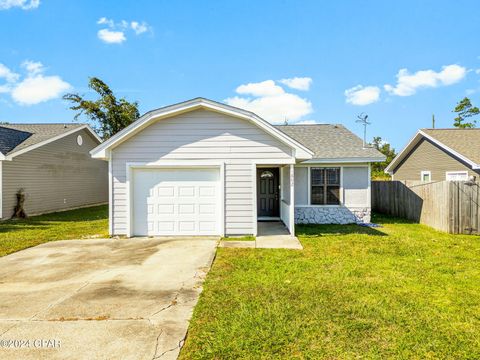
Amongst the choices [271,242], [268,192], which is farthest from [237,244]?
[268,192]

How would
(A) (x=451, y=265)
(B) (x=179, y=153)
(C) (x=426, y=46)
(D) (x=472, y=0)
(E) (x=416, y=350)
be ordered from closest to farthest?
1. (E) (x=416, y=350)
2. (A) (x=451, y=265)
3. (B) (x=179, y=153)
4. (D) (x=472, y=0)
5. (C) (x=426, y=46)

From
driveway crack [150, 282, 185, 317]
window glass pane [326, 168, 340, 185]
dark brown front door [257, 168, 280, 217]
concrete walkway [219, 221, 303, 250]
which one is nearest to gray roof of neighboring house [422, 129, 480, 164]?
window glass pane [326, 168, 340, 185]

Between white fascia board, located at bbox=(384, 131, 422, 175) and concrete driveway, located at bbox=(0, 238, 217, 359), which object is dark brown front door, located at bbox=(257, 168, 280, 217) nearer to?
concrete driveway, located at bbox=(0, 238, 217, 359)

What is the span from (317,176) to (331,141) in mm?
2175

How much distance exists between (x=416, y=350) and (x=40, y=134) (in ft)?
62.5

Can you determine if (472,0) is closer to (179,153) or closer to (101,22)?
(179,153)

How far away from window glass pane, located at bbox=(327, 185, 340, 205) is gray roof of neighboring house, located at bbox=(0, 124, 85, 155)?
46.3ft

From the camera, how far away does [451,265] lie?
20.1 ft

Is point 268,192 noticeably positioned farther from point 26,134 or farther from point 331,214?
point 26,134

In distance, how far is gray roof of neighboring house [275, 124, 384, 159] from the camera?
1141 cm

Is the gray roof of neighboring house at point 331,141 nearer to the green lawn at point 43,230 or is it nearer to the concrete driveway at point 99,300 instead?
the concrete driveway at point 99,300

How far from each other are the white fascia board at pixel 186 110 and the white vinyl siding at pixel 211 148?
0.21 meters

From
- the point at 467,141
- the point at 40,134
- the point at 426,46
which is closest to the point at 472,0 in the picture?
the point at 426,46

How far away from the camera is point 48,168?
51.1ft
